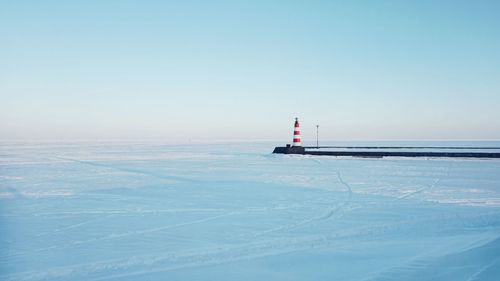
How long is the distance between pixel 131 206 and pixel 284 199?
199cm

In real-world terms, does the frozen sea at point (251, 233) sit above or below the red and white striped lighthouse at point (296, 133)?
below

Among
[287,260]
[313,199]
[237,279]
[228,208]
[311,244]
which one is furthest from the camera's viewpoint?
[313,199]

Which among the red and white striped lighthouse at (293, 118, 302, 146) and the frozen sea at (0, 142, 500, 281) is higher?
the red and white striped lighthouse at (293, 118, 302, 146)

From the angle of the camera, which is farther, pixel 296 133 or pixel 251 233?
pixel 296 133

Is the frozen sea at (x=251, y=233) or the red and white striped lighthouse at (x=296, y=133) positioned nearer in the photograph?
the frozen sea at (x=251, y=233)

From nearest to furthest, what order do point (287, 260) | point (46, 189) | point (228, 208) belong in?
1. point (287, 260)
2. point (228, 208)
3. point (46, 189)

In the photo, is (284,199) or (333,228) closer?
(333,228)

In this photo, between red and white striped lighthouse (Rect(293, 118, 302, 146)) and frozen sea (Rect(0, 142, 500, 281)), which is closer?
frozen sea (Rect(0, 142, 500, 281))

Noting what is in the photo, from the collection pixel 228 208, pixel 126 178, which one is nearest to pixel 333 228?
pixel 228 208

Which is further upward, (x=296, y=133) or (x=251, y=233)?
(x=296, y=133)

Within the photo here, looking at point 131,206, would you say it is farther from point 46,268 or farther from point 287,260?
point 287,260

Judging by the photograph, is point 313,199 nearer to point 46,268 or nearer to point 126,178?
point 46,268

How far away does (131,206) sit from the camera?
5.09 metres

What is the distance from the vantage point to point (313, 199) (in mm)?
5602
